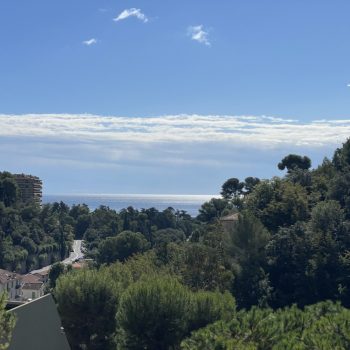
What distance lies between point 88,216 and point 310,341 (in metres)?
138

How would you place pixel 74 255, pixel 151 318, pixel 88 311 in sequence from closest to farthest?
pixel 151 318
pixel 88 311
pixel 74 255

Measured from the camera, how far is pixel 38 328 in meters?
23.5

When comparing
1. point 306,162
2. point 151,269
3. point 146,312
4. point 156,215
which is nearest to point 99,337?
point 146,312

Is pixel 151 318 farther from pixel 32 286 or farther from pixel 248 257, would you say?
pixel 32 286

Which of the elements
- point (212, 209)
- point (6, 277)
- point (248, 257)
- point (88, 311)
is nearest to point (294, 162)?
point (212, 209)

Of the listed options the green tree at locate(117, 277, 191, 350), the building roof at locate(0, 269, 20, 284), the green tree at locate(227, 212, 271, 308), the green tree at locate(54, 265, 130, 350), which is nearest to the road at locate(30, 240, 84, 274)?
the building roof at locate(0, 269, 20, 284)

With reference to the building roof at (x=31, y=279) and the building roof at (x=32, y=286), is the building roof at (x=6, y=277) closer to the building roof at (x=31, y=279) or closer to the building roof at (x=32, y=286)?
the building roof at (x=32, y=286)

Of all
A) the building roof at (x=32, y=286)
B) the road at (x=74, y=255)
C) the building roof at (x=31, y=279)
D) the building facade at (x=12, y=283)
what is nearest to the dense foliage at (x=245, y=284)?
the building facade at (x=12, y=283)

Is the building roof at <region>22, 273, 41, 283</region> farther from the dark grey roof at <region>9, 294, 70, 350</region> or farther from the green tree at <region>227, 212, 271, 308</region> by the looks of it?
the dark grey roof at <region>9, 294, 70, 350</region>

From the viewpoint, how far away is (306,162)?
84.6 meters

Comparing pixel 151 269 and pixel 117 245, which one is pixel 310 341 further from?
pixel 117 245

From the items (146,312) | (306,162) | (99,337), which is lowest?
(99,337)

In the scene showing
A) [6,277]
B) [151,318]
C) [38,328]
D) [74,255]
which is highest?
[38,328]

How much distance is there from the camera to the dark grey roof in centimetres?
2227
